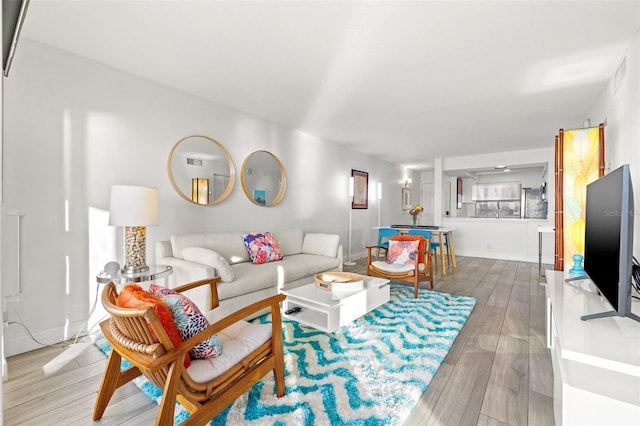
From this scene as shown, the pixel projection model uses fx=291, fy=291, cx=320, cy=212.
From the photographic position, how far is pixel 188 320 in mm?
1257

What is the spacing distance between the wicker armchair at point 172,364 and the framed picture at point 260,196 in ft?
8.52

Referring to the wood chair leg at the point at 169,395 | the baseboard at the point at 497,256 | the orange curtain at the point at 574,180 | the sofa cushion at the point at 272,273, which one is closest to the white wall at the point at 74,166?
the sofa cushion at the point at 272,273

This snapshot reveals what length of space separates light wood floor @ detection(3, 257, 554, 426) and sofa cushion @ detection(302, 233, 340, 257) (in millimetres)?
1805

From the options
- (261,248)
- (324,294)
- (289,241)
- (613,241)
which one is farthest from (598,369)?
(289,241)

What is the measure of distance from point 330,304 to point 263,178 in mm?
2369

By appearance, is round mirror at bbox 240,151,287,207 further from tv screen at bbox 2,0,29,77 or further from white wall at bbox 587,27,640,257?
white wall at bbox 587,27,640,257

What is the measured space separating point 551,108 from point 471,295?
8.35 feet

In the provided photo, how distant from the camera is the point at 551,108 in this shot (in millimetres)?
3639

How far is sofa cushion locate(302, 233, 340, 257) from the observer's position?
394 cm

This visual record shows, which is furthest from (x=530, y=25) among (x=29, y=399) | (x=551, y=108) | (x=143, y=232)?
(x=29, y=399)

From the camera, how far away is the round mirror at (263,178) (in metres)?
3.92

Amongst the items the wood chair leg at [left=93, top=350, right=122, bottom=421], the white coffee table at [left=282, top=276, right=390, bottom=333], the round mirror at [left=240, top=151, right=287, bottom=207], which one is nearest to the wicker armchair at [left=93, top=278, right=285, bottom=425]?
the wood chair leg at [left=93, top=350, right=122, bottom=421]

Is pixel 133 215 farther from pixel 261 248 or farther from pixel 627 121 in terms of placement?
pixel 627 121

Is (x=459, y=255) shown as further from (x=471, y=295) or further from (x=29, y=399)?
(x=29, y=399)
